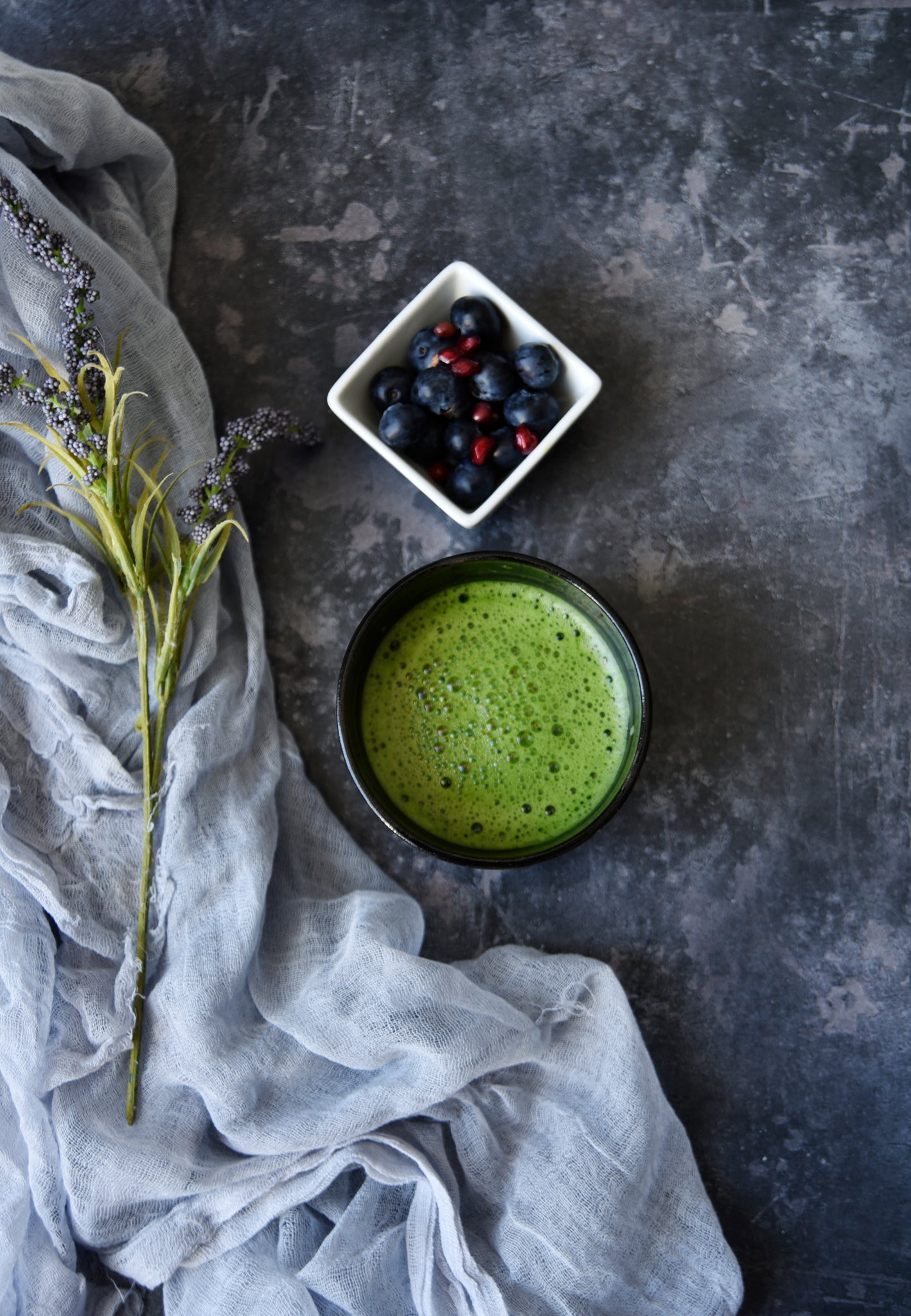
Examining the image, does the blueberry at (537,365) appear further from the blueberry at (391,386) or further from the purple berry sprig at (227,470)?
the purple berry sprig at (227,470)

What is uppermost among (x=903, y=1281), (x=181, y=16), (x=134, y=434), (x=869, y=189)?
(x=181, y=16)

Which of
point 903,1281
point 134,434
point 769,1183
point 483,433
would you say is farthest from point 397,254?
point 903,1281

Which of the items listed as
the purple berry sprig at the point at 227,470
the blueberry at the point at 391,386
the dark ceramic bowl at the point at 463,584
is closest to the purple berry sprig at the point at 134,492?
the purple berry sprig at the point at 227,470

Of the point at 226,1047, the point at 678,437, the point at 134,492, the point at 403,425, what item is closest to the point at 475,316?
the point at 403,425

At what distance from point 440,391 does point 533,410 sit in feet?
0.40

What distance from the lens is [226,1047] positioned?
1.21 meters

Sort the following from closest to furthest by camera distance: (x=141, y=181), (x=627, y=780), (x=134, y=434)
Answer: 1. (x=627, y=780)
2. (x=134, y=434)
3. (x=141, y=181)

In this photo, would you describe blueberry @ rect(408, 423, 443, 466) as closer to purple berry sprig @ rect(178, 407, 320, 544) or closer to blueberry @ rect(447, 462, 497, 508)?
blueberry @ rect(447, 462, 497, 508)

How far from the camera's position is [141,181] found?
4.59 ft

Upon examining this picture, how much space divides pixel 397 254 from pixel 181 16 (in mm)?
499

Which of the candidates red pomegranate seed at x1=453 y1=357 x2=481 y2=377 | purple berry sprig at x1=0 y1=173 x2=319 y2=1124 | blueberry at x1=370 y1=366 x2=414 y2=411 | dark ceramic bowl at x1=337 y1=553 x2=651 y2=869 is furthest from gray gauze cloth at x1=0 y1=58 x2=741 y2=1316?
red pomegranate seed at x1=453 y1=357 x2=481 y2=377

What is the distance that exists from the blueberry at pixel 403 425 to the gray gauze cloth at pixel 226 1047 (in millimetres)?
273

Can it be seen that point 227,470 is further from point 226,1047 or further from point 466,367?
point 226,1047

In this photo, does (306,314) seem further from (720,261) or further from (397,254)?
(720,261)
